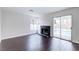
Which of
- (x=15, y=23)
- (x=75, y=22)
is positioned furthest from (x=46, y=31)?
(x=75, y=22)

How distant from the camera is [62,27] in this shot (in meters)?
6.69

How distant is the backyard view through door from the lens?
6073 millimetres

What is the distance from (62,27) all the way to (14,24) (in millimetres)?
4137

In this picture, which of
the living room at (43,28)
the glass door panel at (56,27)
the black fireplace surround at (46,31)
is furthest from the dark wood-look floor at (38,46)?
the black fireplace surround at (46,31)

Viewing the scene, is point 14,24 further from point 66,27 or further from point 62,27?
point 66,27

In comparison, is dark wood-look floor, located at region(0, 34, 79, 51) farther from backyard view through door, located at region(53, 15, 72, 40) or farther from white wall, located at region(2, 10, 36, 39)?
white wall, located at region(2, 10, 36, 39)

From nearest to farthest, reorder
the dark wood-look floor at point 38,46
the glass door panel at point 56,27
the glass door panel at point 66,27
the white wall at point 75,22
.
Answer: the dark wood-look floor at point 38,46 → the white wall at point 75,22 → the glass door panel at point 66,27 → the glass door panel at point 56,27

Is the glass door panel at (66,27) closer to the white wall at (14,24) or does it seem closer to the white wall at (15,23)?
the white wall at (15,23)

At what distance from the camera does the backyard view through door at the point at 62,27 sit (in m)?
6.07

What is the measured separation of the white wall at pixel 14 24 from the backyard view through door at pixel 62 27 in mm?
3087
